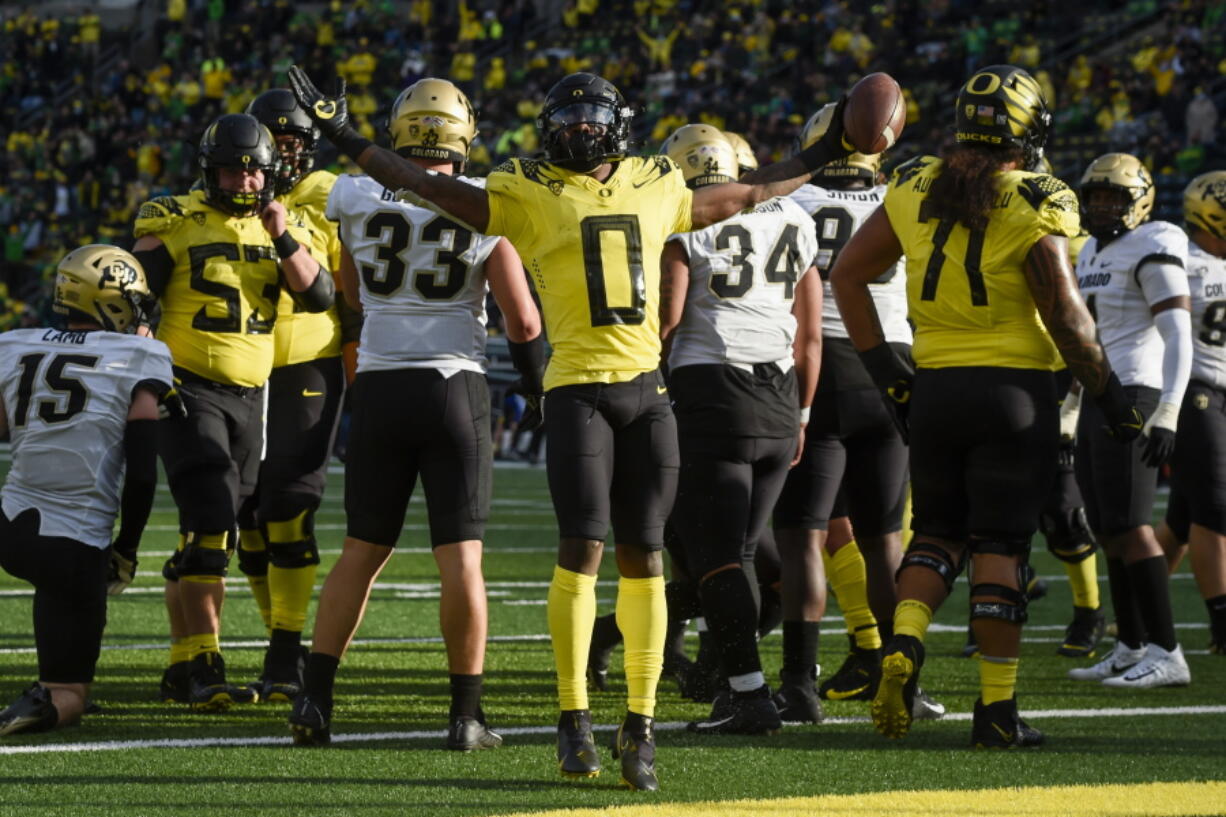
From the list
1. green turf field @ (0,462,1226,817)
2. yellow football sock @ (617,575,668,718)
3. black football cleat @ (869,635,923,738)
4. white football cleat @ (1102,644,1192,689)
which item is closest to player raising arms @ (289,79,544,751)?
green turf field @ (0,462,1226,817)

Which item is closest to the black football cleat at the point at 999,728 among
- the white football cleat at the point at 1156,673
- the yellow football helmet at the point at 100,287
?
the white football cleat at the point at 1156,673

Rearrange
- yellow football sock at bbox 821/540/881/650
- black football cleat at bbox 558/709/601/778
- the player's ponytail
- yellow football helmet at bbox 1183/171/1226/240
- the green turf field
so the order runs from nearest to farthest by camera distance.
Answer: the green turf field → black football cleat at bbox 558/709/601/778 → the player's ponytail → yellow football sock at bbox 821/540/881/650 → yellow football helmet at bbox 1183/171/1226/240

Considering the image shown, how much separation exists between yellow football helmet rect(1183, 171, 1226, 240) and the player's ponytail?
2.37 metres

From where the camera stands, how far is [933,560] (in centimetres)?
537

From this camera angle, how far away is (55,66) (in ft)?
120

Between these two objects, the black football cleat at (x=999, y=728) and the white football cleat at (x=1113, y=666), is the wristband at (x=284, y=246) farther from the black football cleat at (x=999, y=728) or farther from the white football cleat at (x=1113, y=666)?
the white football cleat at (x=1113, y=666)

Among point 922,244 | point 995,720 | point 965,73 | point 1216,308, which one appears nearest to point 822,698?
point 995,720

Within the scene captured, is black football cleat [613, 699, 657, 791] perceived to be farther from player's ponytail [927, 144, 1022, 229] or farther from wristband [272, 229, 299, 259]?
wristband [272, 229, 299, 259]

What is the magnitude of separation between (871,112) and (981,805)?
5.93 feet

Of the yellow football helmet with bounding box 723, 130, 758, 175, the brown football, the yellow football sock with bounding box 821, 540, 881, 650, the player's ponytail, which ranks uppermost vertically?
the yellow football helmet with bounding box 723, 130, 758, 175

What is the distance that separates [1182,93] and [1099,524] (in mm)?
16079

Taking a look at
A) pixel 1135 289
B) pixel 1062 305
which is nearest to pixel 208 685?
pixel 1062 305

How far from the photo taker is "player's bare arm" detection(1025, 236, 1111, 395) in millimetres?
5207

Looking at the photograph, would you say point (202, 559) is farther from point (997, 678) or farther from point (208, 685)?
point (997, 678)
